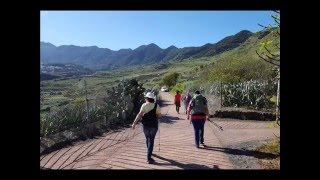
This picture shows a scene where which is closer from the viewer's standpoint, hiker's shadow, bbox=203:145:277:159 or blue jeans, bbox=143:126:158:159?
blue jeans, bbox=143:126:158:159

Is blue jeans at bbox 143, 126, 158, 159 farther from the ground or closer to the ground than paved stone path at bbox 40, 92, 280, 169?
farther from the ground

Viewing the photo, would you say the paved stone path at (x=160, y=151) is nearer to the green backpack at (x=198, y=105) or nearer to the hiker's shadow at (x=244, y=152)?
the hiker's shadow at (x=244, y=152)

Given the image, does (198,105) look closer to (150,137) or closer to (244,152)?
(244,152)

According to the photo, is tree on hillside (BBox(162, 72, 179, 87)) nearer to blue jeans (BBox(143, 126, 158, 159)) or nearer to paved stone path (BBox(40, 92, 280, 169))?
paved stone path (BBox(40, 92, 280, 169))

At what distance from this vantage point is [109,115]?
1377 cm

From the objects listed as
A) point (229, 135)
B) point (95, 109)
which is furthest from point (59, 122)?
point (229, 135)

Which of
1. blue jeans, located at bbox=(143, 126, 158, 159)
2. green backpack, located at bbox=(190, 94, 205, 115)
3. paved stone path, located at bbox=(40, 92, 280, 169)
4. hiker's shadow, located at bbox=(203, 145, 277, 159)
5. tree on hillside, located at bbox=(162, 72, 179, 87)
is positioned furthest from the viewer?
tree on hillside, located at bbox=(162, 72, 179, 87)

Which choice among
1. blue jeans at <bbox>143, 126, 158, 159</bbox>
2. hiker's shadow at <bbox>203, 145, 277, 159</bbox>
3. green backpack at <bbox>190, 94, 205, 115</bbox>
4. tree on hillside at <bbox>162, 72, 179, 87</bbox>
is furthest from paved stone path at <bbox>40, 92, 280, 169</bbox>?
tree on hillside at <bbox>162, 72, 179, 87</bbox>

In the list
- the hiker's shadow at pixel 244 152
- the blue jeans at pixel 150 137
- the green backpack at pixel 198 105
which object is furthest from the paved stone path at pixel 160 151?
the green backpack at pixel 198 105

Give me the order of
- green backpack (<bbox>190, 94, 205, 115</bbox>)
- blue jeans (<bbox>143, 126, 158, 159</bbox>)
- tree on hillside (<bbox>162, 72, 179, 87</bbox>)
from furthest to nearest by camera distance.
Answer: tree on hillside (<bbox>162, 72, 179, 87</bbox>) < green backpack (<bbox>190, 94, 205, 115</bbox>) < blue jeans (<bbox>143, 126, 158, 159</bbox>)

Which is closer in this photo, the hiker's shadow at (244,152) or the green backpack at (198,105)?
the hiker's shadow at (244,152)

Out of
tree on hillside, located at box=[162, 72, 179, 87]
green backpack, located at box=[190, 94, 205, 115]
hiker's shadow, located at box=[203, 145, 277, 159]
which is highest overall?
tree on hillside, located at box=[162, 72, 179, 87]

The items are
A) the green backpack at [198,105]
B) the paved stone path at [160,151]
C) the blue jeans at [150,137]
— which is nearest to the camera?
the paved stone path at [160,151]
